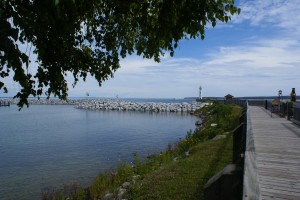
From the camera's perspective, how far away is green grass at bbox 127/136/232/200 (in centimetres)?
894

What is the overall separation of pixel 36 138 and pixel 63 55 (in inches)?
1006

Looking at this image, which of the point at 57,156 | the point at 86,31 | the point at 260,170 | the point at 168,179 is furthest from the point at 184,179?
the point at 57,156

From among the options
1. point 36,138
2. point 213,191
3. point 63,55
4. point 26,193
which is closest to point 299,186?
point 213,191

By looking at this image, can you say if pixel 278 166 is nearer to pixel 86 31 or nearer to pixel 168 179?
pixel 168 179

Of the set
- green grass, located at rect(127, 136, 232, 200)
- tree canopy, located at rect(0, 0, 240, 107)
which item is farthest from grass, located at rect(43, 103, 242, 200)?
tree canopy, located at rect(0, 0, 240, 107)

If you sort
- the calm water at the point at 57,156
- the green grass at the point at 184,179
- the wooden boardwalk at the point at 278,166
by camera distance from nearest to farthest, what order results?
the wooden boardwalk at the point at 278,166, the green grass at the point at 184,179, the calm water at the point at 57,156

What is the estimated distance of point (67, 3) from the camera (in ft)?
12.8

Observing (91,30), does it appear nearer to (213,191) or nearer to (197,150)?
(213,191)

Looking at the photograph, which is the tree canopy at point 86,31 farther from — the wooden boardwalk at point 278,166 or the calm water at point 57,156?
the calm water at point 57,156

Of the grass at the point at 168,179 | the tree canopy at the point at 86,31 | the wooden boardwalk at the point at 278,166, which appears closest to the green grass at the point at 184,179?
the grass at the point at 168,179

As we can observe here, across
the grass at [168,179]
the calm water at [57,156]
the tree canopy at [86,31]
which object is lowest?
the calm water at [57,156]

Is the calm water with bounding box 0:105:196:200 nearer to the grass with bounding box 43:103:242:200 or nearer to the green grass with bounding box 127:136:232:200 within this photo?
the grass with bounding box 43:103:242:200

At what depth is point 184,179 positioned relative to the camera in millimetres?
10094

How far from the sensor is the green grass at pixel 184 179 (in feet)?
29.3
